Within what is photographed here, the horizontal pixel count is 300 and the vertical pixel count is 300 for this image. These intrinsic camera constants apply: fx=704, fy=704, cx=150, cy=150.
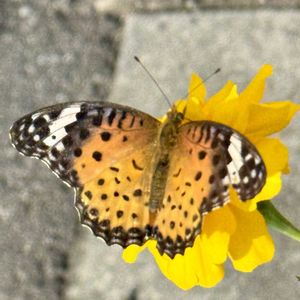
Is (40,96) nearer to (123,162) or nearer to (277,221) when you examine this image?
(123,162)

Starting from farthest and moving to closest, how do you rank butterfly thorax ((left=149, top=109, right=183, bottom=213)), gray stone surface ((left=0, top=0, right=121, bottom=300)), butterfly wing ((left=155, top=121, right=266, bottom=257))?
gray stone surface ((left=0, top=0, right=121, bottom=300)) → butterfly thorax ((left=149, top=109, right=183, bottom=213)) → butterfly wing ((left=155, top=121, right=266, bottom=257))

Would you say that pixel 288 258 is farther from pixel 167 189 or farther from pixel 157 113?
pixel 167 189

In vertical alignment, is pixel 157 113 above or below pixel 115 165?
below

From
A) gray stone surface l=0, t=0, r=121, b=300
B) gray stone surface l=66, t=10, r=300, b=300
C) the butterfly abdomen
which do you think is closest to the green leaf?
the butterfly abdomen

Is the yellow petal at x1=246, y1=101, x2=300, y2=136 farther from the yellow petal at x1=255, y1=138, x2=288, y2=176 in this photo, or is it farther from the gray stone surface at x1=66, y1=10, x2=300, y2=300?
the gray stone surface at x1=66, y1=10, x2=300, y2=300

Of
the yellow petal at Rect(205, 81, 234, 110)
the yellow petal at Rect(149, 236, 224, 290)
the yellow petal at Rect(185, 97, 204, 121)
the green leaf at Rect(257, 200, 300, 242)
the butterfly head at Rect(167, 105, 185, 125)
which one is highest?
the yellow petal at Rect(205, 81, 234, 110)

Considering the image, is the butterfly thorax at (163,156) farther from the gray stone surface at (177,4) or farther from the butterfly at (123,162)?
the gray stone surface at (177,4)

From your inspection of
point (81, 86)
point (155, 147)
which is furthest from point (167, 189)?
point (81, 86)
